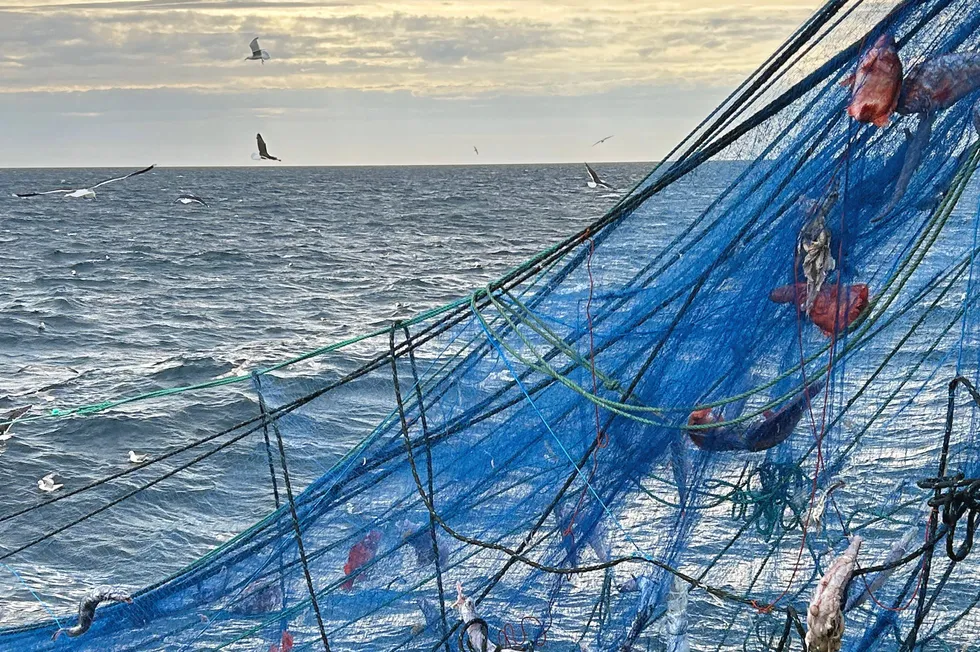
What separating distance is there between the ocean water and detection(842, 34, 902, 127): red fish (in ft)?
2.44

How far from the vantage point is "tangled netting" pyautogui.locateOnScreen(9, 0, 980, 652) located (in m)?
4.94

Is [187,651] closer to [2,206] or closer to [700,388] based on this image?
[700,388]

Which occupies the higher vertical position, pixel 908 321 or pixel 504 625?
pixel 908 321

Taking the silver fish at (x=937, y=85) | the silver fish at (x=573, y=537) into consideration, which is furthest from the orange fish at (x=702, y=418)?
the silver fish at (x=937, y=85)

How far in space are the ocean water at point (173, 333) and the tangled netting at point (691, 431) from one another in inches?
16.9

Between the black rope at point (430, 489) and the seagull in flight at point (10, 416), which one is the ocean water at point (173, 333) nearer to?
the seagull in flight at point (10, 416)

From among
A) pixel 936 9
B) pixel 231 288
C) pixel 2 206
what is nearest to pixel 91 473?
pixel 936 9

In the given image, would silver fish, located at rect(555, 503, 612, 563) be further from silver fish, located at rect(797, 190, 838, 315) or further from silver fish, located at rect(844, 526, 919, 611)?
silver fish, located at rect(797, 190, 838, 315)

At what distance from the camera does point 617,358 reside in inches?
218

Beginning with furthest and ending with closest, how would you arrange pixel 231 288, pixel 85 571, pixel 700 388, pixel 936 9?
pixel 231 288, pixel 85 571, pixel 700 388, pixel 936 9

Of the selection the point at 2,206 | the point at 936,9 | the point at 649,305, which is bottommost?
the point at 2,206

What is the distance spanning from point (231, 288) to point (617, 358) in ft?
109

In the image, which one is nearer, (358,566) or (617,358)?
(617,358)

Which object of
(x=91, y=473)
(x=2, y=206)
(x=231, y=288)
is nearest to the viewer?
(x=91, y=473)
